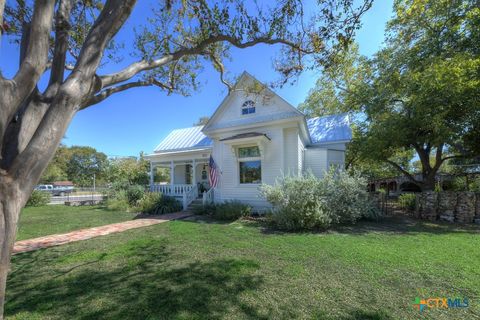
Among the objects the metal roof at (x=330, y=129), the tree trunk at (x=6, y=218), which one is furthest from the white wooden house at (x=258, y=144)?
the tree trunk at (x=6, y=218)

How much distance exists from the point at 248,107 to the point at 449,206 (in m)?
10.1

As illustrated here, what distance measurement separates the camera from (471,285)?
12.6ft

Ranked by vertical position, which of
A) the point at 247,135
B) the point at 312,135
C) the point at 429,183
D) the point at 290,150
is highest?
the point at 312,135

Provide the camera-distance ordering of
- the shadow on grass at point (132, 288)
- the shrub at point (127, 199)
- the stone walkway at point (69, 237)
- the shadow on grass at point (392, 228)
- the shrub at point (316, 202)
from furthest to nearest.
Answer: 1. the shrub at point (127, 199)
2. the shrub at point (316, 202)
3. the shadow on grass at point (392, 228)
4. the stone walkway at point (69, 237)
5. the shadow on grass at point (132, 288)

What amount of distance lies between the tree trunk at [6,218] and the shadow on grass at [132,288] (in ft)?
5.39

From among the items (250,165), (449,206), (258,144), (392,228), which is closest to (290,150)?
(258,144)

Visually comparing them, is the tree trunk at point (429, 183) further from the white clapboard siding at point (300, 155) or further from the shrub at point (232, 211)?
the shrub at point (232, 211)

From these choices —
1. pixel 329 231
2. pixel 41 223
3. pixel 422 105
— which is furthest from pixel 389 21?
pixel 41 223

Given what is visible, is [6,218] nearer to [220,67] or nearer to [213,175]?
[220,67]

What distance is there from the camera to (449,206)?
977cm

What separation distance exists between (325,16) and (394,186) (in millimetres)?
28317

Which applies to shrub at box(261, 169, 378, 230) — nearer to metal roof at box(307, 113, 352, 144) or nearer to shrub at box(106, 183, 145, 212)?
metal roof at box(307, 113, 352, 144)

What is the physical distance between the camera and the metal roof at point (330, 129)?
43.6 ft

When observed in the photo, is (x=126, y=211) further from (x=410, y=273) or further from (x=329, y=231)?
(x=410, y=273)
